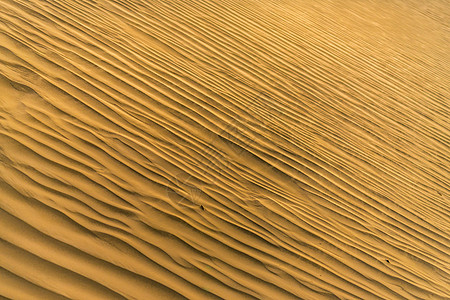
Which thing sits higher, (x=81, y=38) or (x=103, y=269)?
(x=81, y=38)

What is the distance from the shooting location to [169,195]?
2980 mm

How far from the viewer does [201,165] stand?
3.35m

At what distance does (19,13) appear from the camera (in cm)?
410

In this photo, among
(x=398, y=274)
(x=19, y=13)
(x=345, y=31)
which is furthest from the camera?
(x=345, y=31)

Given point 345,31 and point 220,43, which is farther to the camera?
point 345,31

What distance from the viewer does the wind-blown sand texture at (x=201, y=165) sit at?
2479 mm

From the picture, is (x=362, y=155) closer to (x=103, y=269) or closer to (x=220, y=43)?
(x=220, y=43)

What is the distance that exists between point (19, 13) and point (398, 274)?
17.0 feet

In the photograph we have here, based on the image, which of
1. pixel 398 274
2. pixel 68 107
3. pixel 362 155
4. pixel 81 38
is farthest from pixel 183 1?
pixel 398 274

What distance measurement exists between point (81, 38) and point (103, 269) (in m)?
3.01

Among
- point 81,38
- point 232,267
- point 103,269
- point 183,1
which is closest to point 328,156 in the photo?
point 232,267

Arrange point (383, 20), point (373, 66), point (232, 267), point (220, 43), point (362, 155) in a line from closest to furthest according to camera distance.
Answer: point (232, 267)
point (362, 155)
point (220, 43)
point (373, 66)
point (383, 20)

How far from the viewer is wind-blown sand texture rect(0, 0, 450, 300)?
2.48 metres

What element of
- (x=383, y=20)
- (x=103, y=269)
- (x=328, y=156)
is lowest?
(x=103, y=269)
